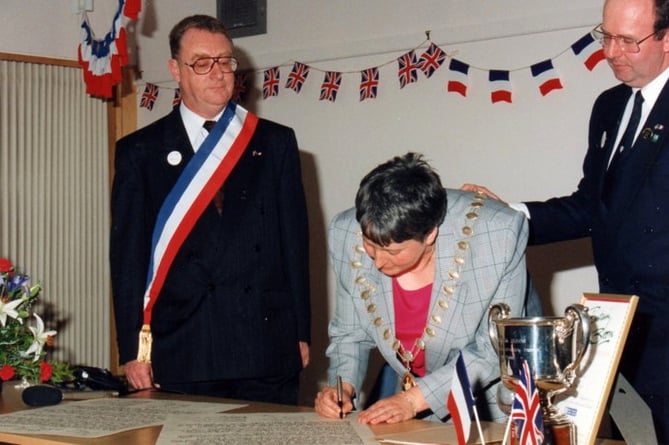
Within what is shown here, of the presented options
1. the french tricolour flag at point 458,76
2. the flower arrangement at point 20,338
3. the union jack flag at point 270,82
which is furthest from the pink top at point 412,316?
the union jack flag at point 270,82

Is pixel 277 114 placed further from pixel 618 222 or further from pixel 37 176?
pixel 618 222

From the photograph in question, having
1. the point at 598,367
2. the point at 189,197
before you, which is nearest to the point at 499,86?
the point at 189,197

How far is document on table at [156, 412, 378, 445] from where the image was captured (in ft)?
6.77

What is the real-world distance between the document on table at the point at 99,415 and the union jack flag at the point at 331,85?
2360mm

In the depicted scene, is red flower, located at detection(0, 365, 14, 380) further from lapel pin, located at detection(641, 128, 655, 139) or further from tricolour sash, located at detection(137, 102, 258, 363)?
lapel pin, located at detection(641, 128, 655, 139)

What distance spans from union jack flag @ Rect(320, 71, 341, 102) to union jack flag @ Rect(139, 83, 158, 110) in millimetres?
1162

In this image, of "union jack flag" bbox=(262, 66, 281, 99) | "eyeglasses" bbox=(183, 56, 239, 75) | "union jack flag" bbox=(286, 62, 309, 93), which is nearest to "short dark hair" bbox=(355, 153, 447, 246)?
"eyeglasses" bbox=(183, 56, 239, 75)

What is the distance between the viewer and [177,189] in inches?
125

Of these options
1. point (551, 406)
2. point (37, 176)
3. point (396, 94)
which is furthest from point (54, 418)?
point (37, 176)

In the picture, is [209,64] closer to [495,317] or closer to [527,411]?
[495,317]

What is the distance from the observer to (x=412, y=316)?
253 centimetres

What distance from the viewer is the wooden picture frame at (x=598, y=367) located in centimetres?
190

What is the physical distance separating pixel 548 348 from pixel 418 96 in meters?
2.68

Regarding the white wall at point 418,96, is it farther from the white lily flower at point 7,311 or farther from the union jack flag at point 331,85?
the white lily flower at point 7,311
